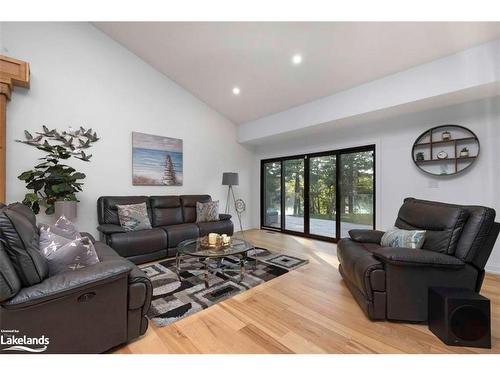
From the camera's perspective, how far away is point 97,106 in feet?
11.2

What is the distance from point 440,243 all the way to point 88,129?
14.9 feet

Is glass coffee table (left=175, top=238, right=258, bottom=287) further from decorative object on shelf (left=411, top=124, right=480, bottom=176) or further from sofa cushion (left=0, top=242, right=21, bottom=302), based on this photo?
decorative object on shelf (left=411, top=124, right=480, bottom=176)

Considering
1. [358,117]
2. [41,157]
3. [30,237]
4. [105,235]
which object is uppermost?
[358,117]

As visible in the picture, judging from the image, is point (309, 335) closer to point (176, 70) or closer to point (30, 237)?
point (30, 237)

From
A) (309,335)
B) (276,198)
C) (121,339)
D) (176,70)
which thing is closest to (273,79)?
(176,70)

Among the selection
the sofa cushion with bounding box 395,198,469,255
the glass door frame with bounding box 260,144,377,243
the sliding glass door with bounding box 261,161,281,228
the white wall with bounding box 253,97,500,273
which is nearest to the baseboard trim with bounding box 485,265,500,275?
the white wall with bounding box 253,97,500,273

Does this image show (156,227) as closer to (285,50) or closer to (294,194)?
(294,194)

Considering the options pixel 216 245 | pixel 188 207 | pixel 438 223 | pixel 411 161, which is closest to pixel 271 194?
pixel 188 207

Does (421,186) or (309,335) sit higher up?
(421,186)

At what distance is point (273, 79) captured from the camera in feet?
11.4

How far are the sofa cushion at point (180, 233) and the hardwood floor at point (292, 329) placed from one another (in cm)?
162

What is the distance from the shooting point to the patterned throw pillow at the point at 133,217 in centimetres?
321

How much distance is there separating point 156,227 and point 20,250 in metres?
2.42

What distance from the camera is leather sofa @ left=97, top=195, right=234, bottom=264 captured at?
9.63 feet
